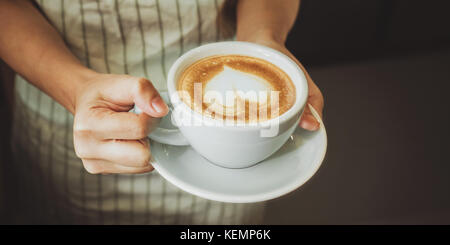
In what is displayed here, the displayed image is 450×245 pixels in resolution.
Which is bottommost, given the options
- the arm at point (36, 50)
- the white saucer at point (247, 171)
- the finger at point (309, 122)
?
the white saucer at point (247, 171)

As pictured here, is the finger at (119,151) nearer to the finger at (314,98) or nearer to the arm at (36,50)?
the arm at (36,50)

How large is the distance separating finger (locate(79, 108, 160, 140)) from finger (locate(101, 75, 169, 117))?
0.06 feet

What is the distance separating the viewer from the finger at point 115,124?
0.57m

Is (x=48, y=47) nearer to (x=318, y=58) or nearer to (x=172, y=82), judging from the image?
(x=172, y=82)

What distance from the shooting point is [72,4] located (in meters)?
0.76

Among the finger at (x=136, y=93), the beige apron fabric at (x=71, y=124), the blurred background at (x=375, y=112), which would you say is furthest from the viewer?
the blurred background at (x=375, y=112)

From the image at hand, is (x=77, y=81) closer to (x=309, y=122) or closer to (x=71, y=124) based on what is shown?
(x=71, y=124)

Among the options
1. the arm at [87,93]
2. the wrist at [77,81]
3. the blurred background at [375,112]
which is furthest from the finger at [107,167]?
the blurred background at [375,112]

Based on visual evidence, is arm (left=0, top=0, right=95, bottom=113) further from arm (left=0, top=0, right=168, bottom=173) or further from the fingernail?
the fingernail

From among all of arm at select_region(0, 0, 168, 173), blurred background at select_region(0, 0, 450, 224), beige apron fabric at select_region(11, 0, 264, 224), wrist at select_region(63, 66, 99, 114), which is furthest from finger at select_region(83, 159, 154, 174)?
blurred background at select_region(0, 0, 450, 224)

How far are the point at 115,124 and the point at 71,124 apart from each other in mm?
341

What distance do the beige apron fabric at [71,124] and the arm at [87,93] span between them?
0.21ft

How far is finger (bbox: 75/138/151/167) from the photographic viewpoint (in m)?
0.60

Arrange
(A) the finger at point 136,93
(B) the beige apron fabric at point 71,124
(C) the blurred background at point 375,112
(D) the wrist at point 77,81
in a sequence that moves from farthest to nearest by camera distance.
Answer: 1. (C) the blurred background at point 375,112
2. (B) the beige apron fabric at point 71,124
3. (D) the wrist at point 77,81
4. (A) the finger at point 136,93
